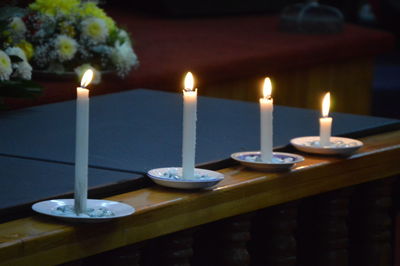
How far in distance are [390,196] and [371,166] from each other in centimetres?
15

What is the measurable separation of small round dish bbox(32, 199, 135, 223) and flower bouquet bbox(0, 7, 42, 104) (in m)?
0.90

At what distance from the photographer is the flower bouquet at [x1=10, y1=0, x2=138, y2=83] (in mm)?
2742

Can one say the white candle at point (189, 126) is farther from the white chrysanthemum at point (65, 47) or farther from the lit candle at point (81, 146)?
the white chrysanthemum at point (65, 47)

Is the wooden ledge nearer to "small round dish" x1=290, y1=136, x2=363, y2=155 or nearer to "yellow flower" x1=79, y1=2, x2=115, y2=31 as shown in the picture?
"small round dish" x1=290, y1=136, x2=363, y2=155

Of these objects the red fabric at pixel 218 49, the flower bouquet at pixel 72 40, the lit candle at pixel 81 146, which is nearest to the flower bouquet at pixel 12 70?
the red fabric at pixel 218 49

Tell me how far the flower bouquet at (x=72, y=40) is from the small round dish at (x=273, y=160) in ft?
3.69

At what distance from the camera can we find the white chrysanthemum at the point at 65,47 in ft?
8.91

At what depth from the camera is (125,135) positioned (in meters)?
1.91

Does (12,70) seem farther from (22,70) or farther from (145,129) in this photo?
(145,129)

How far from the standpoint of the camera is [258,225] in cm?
177

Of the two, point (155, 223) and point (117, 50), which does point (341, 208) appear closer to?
point (155, 223)

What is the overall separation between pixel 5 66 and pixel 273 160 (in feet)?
2.62

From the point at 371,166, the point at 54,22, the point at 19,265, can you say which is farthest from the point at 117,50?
the point at 19,265

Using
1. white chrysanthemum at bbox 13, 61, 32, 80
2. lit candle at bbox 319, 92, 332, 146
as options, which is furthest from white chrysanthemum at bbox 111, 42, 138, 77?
lit candle at bbox 319, 92, 332, 146
